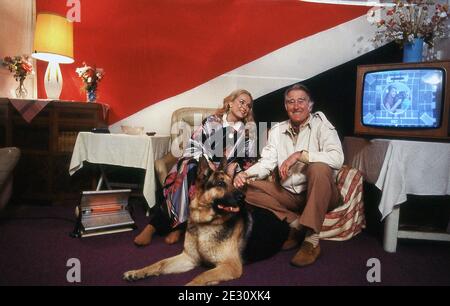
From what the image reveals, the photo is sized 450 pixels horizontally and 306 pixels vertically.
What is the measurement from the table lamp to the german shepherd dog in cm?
218

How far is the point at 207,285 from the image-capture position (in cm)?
150

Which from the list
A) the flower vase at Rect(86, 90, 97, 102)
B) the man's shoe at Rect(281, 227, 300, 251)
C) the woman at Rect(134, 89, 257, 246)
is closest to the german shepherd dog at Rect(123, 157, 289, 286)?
the man's shoe at Rect(281, 227, 300, 251)

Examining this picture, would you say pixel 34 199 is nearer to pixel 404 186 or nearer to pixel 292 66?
pixel 292 66

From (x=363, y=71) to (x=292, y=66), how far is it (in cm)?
120

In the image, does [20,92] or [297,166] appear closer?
[297,166]

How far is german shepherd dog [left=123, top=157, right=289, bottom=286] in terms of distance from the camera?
65.2 inches

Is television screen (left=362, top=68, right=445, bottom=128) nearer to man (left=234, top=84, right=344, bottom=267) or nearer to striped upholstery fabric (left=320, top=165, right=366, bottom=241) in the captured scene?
man (left=234, top=84, right=344, bottom=267)

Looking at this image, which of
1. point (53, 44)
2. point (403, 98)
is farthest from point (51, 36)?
point (403, 98)

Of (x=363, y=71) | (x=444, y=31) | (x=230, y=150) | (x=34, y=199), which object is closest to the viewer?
(x=363, y=71)

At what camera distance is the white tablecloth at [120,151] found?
2.60 m

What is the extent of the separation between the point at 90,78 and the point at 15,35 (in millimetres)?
1026

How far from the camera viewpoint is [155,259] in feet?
6.12

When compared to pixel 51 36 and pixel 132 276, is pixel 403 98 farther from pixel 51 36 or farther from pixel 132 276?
pixel 51 36
